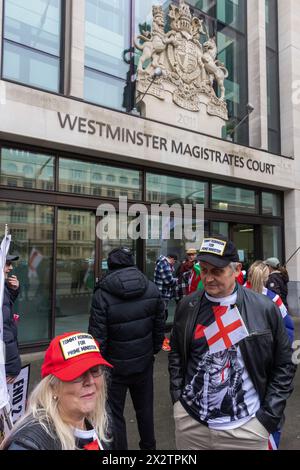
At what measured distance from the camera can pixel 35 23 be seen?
295 inches

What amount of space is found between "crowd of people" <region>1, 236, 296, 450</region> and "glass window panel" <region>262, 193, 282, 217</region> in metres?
7.88

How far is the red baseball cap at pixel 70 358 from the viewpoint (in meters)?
1.53

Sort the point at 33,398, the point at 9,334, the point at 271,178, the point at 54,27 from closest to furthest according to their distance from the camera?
the point at 33,398 → the point at 9,334 → the point at 54,27 → the point at 271,178

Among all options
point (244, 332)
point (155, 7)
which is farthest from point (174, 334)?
point (155, 7)

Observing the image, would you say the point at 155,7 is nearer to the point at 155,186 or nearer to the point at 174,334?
the point at 155,186

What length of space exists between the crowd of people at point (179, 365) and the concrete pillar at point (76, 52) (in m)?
5.27

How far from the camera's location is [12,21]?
719cm

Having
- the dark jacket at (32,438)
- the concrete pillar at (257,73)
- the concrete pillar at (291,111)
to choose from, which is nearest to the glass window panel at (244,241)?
the concrete pillar at (291,111)

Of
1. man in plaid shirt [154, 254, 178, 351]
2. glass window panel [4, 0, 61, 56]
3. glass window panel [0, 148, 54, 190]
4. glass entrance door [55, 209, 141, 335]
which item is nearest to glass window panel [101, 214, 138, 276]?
glass entrance door [55, 209, 141, 335]

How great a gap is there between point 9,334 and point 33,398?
204cm

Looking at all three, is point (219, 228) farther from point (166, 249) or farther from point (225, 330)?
point (225, 330)

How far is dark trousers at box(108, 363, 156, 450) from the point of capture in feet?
11.0

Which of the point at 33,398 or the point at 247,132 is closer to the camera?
the point at 33,398

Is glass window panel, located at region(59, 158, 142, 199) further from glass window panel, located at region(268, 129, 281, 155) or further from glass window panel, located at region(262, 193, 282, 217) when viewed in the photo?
glass window panel, located at region(268, 129, 281, 155)
